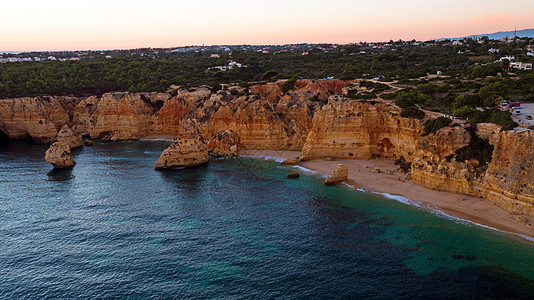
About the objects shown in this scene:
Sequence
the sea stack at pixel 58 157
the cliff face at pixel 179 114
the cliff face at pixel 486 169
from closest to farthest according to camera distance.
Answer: the cliff face at pixel 486 169 < the sea stack at pixel 58 157 < the cliff face at pixel 179 114

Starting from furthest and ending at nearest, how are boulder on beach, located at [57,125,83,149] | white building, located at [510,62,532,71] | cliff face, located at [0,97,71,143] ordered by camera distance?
cliff face, located at [0,97,71,143], boulder on beach, located at [57,125,83,149], white building, located at [510,62,532,71]

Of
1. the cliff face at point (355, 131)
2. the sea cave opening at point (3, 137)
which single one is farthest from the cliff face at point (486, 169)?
the sea cave opening at point (3, 137)

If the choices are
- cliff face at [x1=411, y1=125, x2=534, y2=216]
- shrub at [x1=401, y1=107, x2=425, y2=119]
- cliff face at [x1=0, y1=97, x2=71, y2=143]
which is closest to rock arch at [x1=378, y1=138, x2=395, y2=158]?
shrub at [x1=401, y1=107, x2=425, y2=119]

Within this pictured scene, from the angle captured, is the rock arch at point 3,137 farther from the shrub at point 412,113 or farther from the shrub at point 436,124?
the shrub at point 436,124

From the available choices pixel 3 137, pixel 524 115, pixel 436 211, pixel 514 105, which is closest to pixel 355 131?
pixel 514 105

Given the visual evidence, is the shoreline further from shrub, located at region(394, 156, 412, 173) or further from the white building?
the white building
